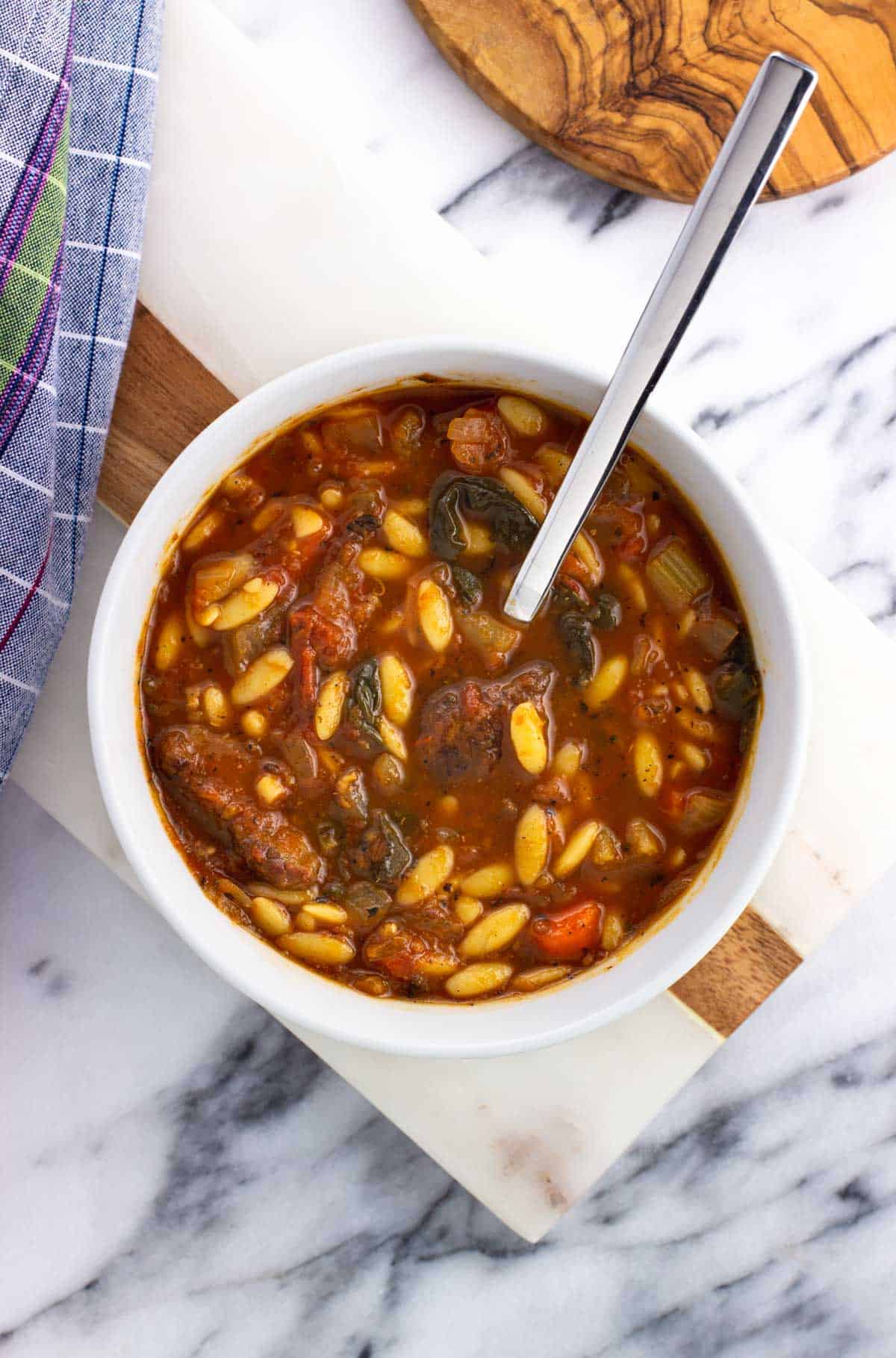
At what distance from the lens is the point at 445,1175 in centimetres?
262

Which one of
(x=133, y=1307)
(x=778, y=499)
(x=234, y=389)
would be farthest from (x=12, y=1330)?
(x=778, y=499)

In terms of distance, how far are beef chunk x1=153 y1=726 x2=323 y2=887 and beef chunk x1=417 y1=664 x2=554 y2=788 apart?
0.28 meters

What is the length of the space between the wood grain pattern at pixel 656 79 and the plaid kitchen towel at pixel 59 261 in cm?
64

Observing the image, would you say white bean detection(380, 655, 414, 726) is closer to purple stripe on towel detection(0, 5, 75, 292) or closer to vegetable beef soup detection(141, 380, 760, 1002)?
vegetable beef soup detection(141, 380, 760, 1002)

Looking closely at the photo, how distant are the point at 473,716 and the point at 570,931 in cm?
43

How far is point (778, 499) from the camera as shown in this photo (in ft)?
7.91

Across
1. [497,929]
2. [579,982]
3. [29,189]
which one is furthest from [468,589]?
[29,189]

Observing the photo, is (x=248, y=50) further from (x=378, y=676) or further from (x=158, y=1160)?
(x=158, y=1160)

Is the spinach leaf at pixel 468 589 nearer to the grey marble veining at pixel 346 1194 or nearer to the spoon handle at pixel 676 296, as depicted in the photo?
the spoon handle at pixel 676 296

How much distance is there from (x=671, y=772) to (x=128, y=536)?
0.99m

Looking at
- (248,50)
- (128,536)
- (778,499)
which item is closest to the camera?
(128,536)

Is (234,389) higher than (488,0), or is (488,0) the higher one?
(488,0)

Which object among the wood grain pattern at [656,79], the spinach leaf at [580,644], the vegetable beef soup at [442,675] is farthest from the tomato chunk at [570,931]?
the wood grain pattern at [656,79]

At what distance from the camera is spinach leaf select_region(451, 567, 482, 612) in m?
1.97
